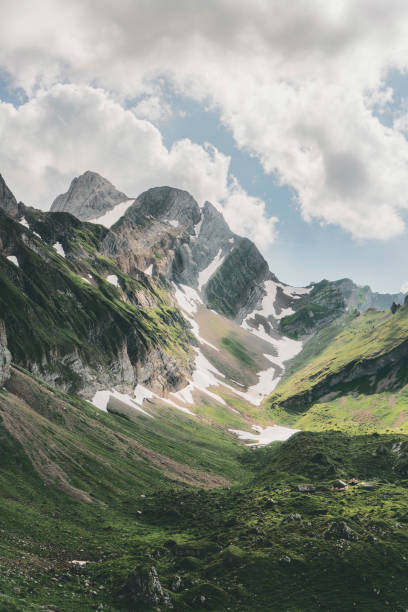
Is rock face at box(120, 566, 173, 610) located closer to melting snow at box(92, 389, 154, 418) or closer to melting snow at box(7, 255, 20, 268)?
melting snow at box(92, 389, 154, 418)

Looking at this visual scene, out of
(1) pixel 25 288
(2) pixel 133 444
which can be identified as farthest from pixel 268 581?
(1) pixel 25 288

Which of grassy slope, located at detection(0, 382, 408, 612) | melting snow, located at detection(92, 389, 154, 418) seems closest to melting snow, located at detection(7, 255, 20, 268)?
melting snow, located at detection(92, 389, 154, 418)

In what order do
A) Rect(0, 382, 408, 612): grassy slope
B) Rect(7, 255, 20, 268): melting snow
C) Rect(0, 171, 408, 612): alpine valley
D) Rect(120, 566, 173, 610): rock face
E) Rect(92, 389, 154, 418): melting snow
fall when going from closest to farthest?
Rect(120, 566, 173, 610): rock face < Rect(0, 382, 408, 612): grassy slope < Rect(0, 171, 408, 612): alpine valley < Rect(92, 389, 154, 418): melting snow < Rect(7, 255, 20, 268): melting snow

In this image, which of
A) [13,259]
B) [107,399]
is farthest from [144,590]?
[13,259]

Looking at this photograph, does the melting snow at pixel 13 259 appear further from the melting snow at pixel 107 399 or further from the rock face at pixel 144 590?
the rock face at pixel 144 590

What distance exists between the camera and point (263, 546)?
5934cm

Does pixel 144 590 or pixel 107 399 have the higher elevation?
pixel 144 590

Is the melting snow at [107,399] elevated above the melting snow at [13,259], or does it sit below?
below

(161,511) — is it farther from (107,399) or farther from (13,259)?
(13,259)

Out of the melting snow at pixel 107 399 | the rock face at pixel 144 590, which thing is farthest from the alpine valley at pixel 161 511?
the melting snow at pixel 107 399

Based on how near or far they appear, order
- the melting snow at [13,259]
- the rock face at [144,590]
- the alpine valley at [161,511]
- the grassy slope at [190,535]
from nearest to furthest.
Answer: the rock face at [144,590] → the grassy slope at [190,535] → the alpine valley at [161,511] → the melting snow at [13,259]

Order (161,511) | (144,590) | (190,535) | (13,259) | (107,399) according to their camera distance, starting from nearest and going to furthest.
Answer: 1. (144,590)
2. (190,535)
3. (161,511)
4. (107,399)
5. (13,259)

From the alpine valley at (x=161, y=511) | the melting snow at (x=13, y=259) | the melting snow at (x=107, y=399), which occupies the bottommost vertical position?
the melting snow at (x=107, y=399)

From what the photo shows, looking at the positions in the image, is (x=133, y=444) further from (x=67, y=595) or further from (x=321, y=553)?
(x=67, y=595)
